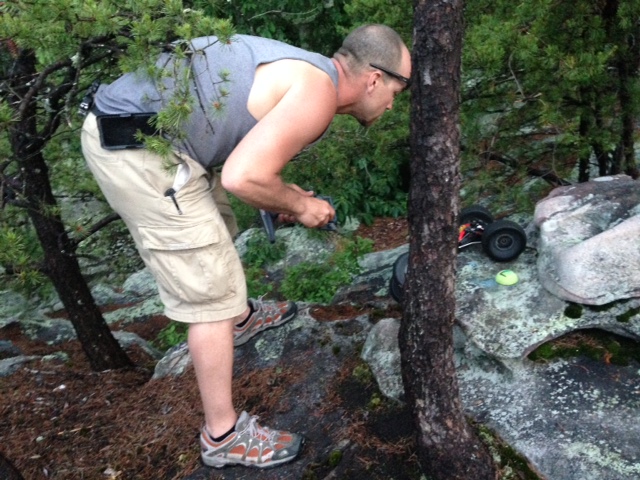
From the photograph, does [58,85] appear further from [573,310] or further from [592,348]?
[592,348]

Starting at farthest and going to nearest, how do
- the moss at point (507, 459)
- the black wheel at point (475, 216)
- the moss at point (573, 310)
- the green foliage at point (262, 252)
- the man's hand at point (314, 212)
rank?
the green foliage at point (262, 252), the black wheel at point (475, 216), the moss at point (573, 310), the man's hand at point (314, 212), the moss at point (507, 459)

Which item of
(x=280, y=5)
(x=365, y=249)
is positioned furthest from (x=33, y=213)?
(x=280, y=5)

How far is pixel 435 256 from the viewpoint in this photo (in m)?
2.37

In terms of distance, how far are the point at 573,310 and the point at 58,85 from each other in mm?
2920

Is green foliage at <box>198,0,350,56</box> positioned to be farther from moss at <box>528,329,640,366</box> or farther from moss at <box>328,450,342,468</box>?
moss at <box>328,450,342,468</box>

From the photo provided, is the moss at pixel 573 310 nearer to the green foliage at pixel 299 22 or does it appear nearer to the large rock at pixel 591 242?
the large rock at pixel 591 242

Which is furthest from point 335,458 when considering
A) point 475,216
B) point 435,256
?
point 475,216

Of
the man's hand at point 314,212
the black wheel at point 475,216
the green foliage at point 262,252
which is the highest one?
the man's hand at point 314,212

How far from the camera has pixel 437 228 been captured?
2334mm

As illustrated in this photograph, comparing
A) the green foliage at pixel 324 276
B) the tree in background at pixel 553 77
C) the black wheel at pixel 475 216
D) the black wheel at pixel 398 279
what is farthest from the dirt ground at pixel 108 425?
the tree in background at pixel 553 77

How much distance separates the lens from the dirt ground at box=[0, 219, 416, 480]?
10.2ft

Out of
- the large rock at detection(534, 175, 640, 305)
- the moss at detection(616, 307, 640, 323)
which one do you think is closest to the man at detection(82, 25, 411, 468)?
the large rock at detection(534, 175, 640, 305)

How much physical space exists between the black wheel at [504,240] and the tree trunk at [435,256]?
1238mm

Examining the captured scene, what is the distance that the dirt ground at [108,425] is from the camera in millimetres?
3117
